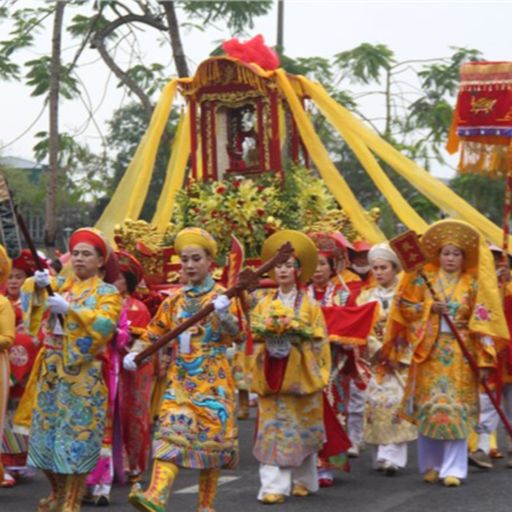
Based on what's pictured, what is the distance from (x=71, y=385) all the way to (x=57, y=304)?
1.70 feet

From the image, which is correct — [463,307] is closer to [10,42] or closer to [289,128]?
[289,128]

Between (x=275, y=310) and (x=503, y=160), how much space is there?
3443 millimetres

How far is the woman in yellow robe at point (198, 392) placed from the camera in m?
7.46

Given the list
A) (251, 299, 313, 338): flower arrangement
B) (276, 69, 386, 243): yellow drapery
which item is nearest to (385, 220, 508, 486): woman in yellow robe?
(251, 299, 313, 338): flower arrangement

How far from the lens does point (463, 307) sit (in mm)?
9289

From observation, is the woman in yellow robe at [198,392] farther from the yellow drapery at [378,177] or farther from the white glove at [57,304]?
the yellow drapery at [378,177]

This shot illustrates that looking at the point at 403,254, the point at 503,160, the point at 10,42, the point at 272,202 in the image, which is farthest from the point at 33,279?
the point at 10,42

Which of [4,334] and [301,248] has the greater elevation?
[301,248]

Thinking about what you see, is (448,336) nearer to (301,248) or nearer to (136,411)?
(301,248)

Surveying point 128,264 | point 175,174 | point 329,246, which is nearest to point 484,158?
point 329,246

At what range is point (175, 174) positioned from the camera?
14906 millimetres

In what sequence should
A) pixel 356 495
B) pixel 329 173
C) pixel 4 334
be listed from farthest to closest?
pixel 329 173, pixel 356 495, pixel 4 334

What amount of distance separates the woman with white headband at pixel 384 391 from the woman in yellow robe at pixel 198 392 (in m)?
2.32

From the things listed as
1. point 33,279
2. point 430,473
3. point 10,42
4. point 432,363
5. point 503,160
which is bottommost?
point 430,473
